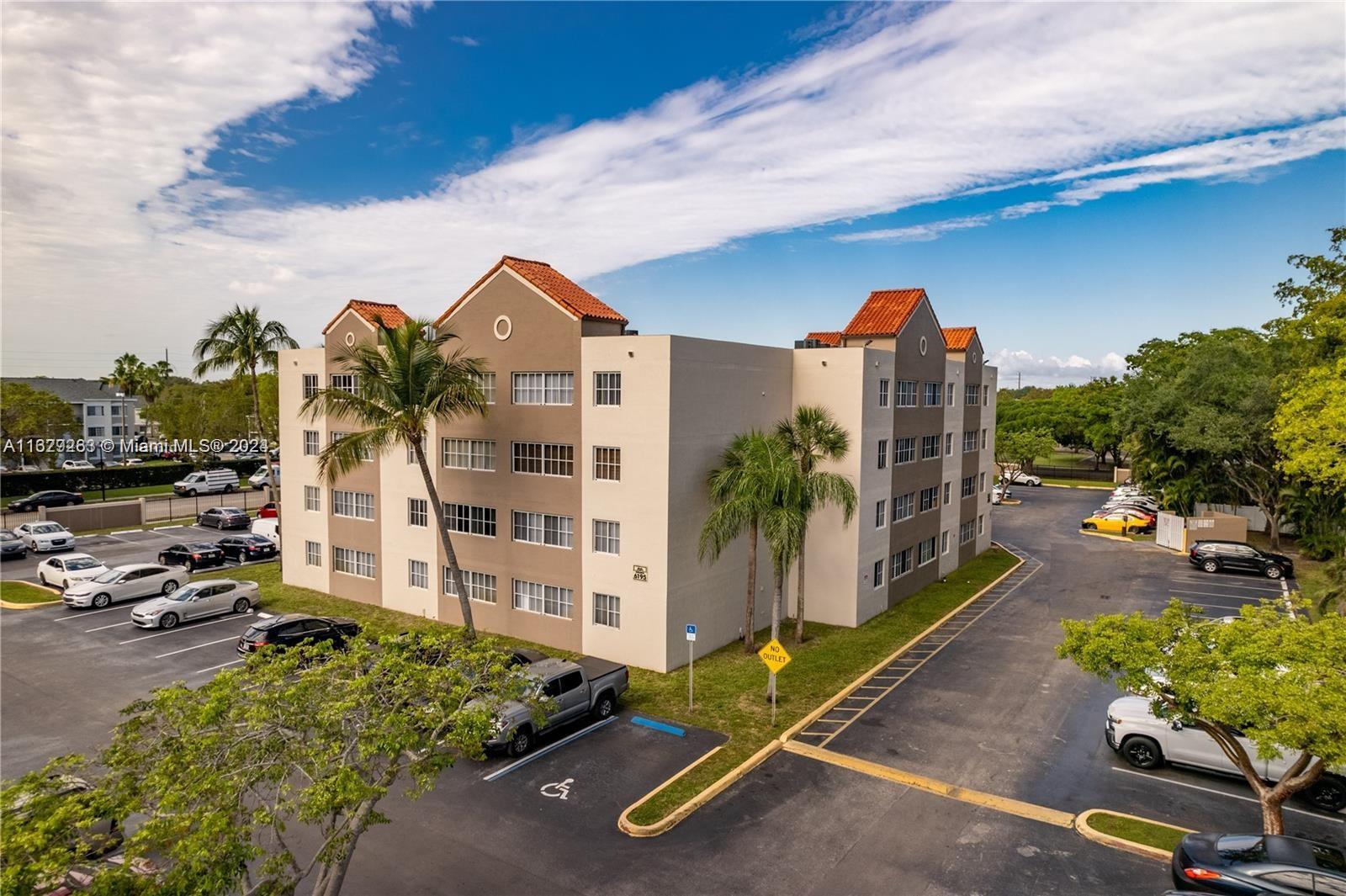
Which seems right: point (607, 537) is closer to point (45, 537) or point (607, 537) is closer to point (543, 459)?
point (543, 459)

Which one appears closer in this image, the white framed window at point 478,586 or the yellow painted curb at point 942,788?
the yellow painted curb at point 942,788

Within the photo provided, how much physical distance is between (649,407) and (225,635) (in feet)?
60.9

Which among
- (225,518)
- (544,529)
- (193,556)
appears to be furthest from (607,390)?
(225,518)

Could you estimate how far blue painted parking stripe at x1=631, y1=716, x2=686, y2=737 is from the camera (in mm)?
20000

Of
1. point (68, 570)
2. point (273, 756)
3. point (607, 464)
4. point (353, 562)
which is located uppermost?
point (607, 464)

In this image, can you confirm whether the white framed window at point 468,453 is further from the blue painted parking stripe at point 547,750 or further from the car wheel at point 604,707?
the blue painted parking stripe at point 547,750

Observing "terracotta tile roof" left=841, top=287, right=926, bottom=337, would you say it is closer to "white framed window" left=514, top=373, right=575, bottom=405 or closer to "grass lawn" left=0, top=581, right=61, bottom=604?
"white framed window" left=514, top=373, right=575, bottom=405

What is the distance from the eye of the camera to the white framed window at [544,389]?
25953 mm

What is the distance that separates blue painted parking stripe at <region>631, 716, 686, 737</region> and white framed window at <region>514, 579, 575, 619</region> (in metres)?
6.19

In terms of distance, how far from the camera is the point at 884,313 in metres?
33.2

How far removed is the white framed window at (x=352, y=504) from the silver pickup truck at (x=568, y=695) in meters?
14.5

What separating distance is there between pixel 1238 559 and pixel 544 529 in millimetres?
36345

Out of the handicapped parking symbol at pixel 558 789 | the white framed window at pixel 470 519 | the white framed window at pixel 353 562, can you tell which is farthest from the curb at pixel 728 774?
the white framed window at pixel 353 562

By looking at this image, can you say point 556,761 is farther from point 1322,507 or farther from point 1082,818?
point 1322,507
